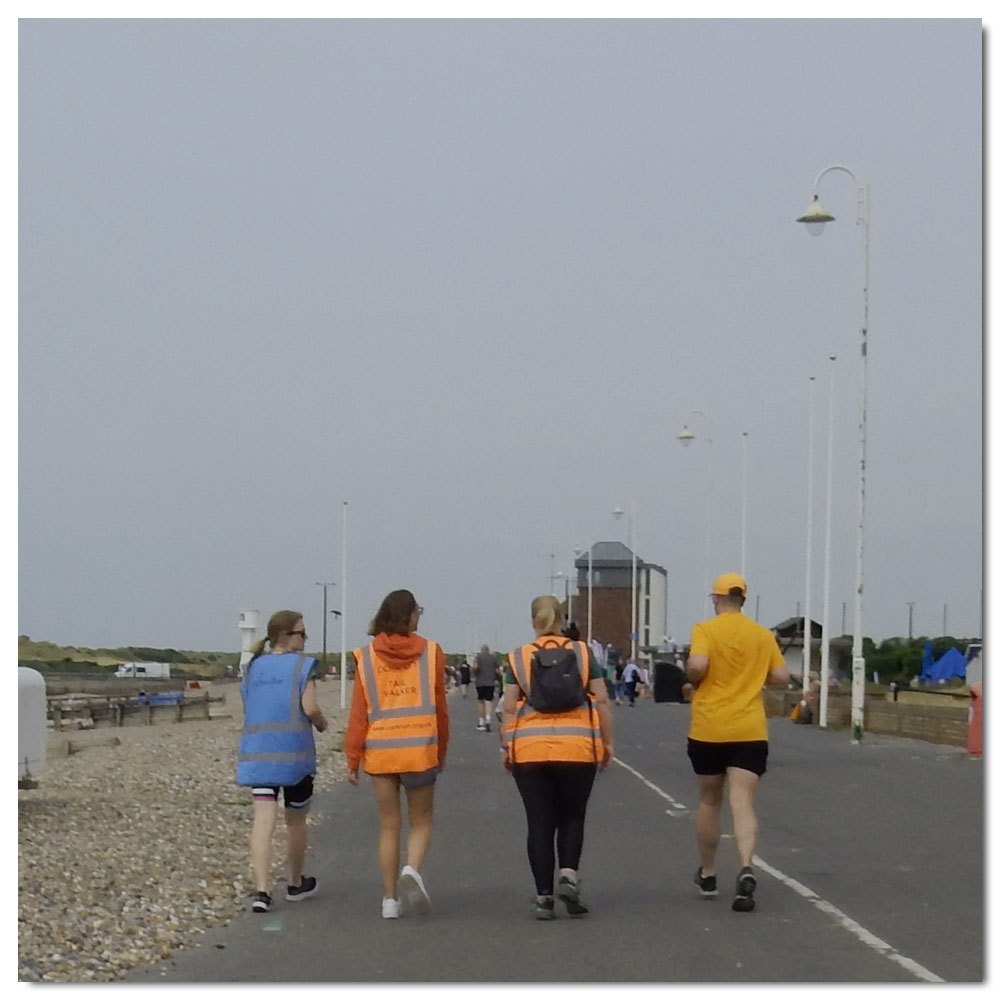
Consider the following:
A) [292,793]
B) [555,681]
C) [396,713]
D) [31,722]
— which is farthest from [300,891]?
[31,722]

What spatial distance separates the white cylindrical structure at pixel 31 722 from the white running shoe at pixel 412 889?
6.81m

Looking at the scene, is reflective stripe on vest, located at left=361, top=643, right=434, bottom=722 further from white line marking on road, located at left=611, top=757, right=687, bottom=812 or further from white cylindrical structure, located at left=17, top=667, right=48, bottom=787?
white line marking on road, located at left=611, top=757, right=687, bottom=812

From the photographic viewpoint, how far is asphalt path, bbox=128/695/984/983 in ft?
30.0

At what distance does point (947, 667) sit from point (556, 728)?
66.3 meters

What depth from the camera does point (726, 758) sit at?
11.4m

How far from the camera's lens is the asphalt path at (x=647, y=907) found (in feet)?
30.0

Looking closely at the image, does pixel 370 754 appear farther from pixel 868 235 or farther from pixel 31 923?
pixel 868 235

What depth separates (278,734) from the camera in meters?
11.5

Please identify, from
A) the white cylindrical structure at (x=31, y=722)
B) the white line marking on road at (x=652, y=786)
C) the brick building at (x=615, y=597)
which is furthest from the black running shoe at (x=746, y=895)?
the brick building at (x=615, y=597)

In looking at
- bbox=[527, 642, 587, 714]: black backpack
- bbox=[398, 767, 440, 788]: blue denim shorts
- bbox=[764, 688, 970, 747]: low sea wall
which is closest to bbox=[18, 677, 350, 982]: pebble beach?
bbox=[398, 767, 440, 788]: blue denim shorts

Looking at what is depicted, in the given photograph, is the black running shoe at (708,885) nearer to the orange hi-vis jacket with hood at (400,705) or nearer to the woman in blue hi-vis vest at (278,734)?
the orange hi-vis jacket with hood at (400,705)

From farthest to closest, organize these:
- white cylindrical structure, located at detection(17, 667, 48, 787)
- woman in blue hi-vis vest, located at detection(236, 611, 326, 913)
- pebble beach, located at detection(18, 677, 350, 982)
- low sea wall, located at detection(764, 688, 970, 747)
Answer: low sea wall, located at detection(764, 688, 970, 747) → white cylindrical structure, located at detection(17, 667, 48, 787) → woman in blue hi-vis vest, located at detection(236, 611, 326, 913) → pebble beach, located at detection(18, 677, 350, 982)

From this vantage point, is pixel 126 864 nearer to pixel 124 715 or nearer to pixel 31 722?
pixel 31 722

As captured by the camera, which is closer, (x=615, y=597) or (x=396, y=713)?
(x=396, y=713)
